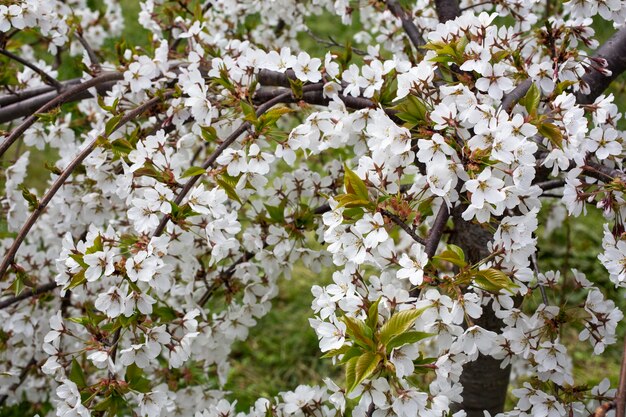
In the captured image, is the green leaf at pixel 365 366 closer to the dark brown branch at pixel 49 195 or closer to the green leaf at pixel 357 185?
the green leaf at pixel 357 185

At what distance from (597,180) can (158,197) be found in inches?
35.3

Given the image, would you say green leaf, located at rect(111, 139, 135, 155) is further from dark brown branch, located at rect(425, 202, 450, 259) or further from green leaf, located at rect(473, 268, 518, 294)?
green leaf, located at rect(473, 268, 518, 294)

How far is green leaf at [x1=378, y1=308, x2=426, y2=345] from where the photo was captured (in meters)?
1.07

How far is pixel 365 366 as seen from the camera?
105 centimetres

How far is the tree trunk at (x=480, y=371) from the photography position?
68.5 inches

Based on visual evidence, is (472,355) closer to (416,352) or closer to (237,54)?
(416,352)

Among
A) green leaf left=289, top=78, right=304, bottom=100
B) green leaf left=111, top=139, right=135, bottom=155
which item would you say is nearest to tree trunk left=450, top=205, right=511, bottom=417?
green leaf left=289, top=78, right=304, bottom=100

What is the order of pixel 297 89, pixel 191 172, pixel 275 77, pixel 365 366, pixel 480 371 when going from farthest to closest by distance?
pixel 480 371
pixel 275 77
pixel 297 89
pixel 191 172
pixel 365 366

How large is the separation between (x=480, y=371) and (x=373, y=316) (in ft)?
2.95

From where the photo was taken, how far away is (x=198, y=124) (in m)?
1.52

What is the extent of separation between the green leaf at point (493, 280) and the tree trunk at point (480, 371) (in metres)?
0.60

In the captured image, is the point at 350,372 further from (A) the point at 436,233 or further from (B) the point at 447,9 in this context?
(B) the point at 447,9

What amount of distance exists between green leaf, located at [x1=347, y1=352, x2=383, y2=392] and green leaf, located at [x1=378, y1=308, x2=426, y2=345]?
3 cm

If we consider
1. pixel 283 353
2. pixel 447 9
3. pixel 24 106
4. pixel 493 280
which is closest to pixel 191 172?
pixel 493 280
